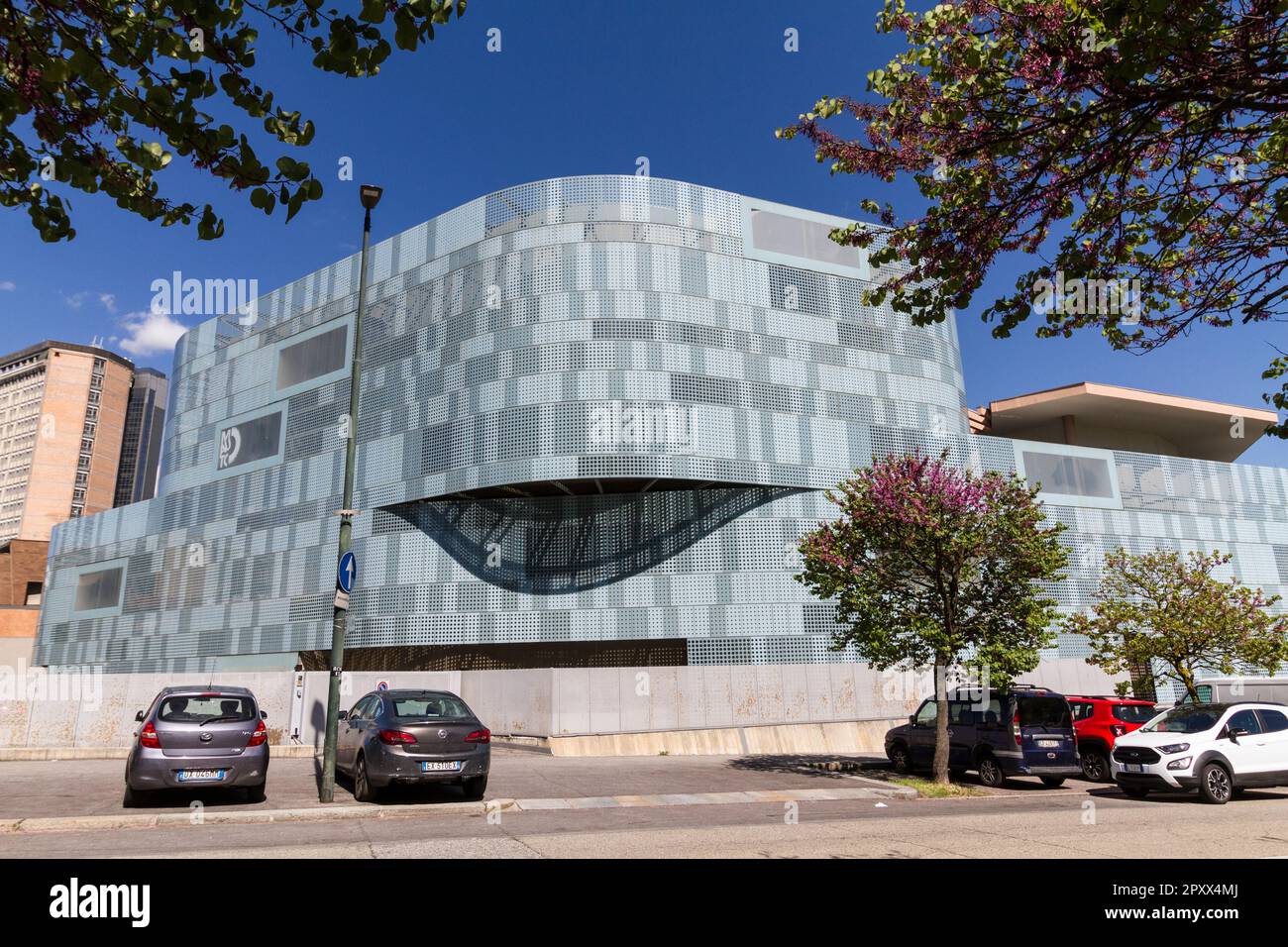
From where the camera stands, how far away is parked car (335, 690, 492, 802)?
12031mm

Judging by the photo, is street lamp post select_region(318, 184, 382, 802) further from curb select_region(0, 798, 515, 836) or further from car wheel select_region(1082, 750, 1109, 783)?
car wheel select_region(1082, 750, 1109, 783)

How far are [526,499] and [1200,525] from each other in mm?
35476

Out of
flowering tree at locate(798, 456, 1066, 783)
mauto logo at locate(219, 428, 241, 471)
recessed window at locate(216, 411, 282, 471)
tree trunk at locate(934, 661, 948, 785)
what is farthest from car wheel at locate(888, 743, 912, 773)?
mauto logo at locate(219, 428, 241, 471)

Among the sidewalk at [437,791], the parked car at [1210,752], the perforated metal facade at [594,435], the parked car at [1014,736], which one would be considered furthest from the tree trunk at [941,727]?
the perforated metal facade at [594,435]

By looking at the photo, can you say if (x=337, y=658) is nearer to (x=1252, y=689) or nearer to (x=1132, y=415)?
(x=1252, y=689)

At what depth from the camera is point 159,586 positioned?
4597cm

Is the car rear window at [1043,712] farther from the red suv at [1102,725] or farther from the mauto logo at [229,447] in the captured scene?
the mauto logo at [229,447]

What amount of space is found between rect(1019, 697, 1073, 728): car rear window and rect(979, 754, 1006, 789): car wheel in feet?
3.36
